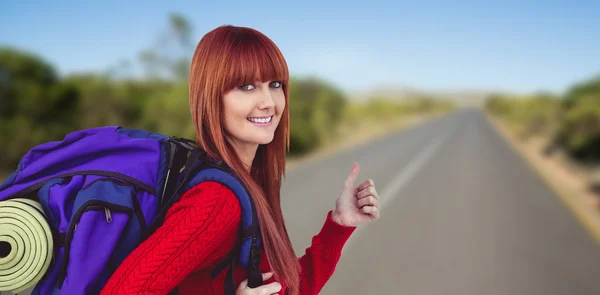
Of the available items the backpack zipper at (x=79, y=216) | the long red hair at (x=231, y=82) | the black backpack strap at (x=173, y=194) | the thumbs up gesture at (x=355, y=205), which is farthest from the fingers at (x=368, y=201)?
the backpack zipper at (x=79, y=216)

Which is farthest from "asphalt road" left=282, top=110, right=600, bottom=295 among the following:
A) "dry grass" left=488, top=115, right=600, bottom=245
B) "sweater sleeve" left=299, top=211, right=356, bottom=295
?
"sweater sleeve" left=299, top=211, right=356, bottom=295

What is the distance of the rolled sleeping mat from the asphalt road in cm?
442

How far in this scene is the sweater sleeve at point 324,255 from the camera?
1506mm

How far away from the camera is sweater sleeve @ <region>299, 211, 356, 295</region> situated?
1.51m

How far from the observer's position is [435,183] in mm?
11797

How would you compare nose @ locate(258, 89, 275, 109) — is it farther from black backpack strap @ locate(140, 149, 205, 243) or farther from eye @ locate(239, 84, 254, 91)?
black backpack strap @ locate(140, 149, 205, 243)

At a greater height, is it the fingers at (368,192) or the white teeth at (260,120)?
the white teeth at (260,120)

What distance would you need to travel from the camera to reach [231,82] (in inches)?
46.4

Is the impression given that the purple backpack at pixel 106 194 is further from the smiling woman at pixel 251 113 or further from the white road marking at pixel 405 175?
the white road marking at pixel 405 175

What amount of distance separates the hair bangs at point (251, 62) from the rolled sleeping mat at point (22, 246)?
0.50m

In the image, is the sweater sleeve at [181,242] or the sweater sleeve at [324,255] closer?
the sweater sleeve at [181,242]

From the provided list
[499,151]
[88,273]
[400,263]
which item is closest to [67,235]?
[88,273]

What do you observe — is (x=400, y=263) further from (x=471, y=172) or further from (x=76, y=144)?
(x=471, y=172)

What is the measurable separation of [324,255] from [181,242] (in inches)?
25.5
